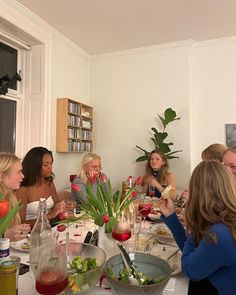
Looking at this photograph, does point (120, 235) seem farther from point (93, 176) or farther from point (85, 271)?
point (93, 176)

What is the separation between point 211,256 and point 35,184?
1.79 m

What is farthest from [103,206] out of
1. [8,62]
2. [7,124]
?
[8,62]

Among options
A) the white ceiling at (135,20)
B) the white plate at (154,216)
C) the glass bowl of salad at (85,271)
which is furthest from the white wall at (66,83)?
the glass bowl of salad at (85,271)

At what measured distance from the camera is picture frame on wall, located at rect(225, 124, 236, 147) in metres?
3.63

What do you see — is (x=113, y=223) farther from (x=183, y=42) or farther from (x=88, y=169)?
(x=183, y=42)

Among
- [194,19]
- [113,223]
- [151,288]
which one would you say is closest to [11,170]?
[113,223]

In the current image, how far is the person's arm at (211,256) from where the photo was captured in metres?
1.03

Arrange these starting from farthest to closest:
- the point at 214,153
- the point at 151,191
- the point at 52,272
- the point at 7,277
Answer: the point at 151,191 < the point at 214,153 < the point at 52,272 < the point at 7,277

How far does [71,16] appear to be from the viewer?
305 cm

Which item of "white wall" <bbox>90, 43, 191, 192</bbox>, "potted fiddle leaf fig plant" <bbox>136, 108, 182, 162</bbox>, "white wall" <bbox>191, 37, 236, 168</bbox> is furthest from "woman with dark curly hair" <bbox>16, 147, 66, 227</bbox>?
"white wall" <bbox>191, 37, 236, 168</bbox>

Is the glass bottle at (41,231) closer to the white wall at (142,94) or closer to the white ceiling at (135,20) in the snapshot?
the white wall at (142,94)

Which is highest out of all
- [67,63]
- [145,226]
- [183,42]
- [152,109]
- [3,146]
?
[183,42]

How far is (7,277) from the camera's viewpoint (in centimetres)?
73

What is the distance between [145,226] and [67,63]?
280 centimetres
